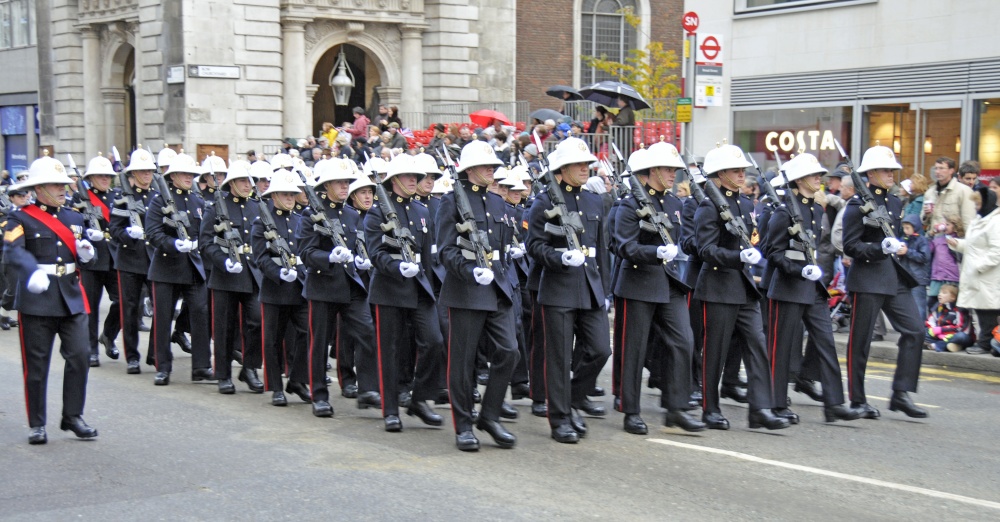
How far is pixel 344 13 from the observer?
3177cm

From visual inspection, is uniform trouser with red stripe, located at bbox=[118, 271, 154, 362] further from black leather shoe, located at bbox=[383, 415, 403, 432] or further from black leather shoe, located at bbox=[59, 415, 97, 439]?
black leather shoe, located at bbox=[383, 415, 403, 432]

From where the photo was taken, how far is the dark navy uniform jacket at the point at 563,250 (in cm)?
880

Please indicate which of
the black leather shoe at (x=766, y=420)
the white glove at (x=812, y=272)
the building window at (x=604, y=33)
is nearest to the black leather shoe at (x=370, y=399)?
the black leather shoe at (x=766, y=420)

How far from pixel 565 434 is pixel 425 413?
1.25 m

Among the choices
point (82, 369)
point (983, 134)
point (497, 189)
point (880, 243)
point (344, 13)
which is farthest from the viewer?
point (344, 13)

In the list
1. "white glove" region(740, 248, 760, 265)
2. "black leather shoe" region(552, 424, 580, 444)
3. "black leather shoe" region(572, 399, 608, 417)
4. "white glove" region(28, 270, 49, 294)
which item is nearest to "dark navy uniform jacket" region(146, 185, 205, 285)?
"white glove" region(28, 270, 49, 294)

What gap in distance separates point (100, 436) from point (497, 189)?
151 inches

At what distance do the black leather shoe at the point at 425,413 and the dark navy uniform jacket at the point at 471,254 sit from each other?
3.66ft

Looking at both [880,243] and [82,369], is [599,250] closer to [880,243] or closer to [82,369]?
[880,243]

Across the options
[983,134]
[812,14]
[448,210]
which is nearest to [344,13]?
[812,14]

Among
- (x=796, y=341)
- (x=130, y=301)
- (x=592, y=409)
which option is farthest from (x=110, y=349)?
(x=796, y=341)

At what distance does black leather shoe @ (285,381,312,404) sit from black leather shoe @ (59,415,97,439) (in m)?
2.05

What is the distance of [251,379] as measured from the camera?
11.3m

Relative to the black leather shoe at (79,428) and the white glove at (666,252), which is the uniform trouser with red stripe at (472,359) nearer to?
the white glove at (666,252)
